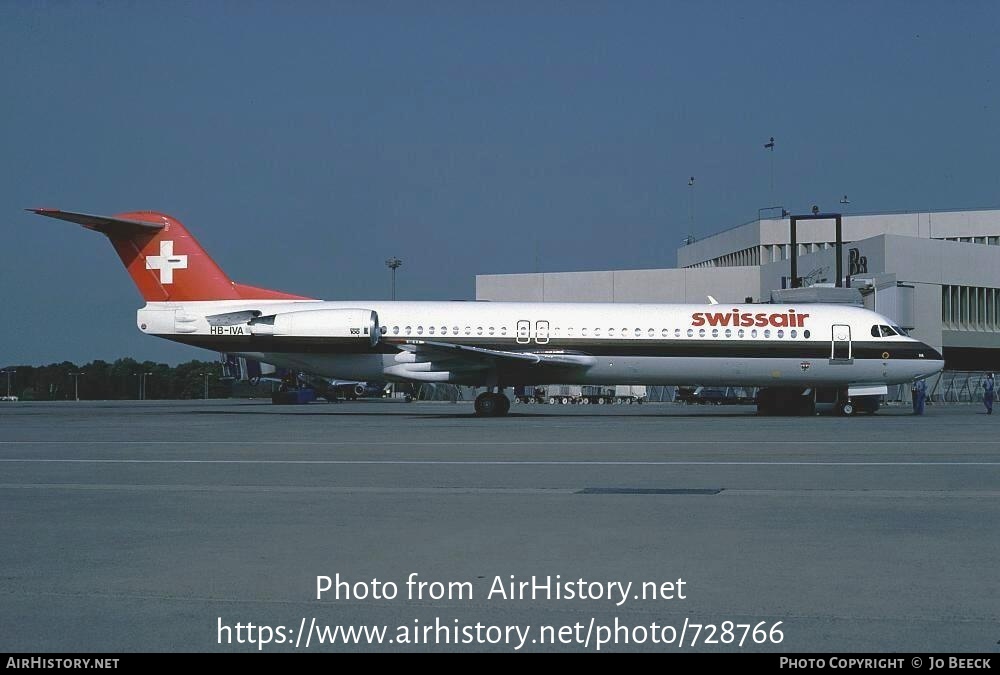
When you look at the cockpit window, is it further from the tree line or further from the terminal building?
the tree line

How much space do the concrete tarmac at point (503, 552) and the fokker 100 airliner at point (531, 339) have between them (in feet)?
57.5

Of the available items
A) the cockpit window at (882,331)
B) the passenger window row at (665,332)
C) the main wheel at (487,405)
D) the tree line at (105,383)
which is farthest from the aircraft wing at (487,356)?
the tree line at (105,383)

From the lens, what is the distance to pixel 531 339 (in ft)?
108

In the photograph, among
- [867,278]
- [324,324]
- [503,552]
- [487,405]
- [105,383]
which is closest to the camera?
[503,552]

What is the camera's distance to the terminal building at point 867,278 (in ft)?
196

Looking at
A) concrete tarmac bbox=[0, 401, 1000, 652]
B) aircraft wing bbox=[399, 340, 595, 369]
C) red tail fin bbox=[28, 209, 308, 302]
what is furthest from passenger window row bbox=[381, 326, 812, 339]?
concrete tarmac bbox=[0, 401, 1000, 652]

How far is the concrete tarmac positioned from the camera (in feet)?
16.4

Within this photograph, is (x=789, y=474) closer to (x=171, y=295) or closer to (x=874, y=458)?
(x=874, y=458)

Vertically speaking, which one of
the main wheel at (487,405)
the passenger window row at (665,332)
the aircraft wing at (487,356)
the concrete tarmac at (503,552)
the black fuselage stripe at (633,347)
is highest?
the passenger window row at (665,332)

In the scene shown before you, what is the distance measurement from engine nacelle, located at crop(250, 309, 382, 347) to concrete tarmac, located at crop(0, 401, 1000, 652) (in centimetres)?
1787

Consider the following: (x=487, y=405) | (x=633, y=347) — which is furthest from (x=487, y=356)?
(x=633, y=347)

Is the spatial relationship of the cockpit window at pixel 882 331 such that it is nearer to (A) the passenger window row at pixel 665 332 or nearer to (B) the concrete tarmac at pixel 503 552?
(A) the passenger window row at pixel 665 332

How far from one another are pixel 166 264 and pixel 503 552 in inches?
1156

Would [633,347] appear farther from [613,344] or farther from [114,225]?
[114,225]
